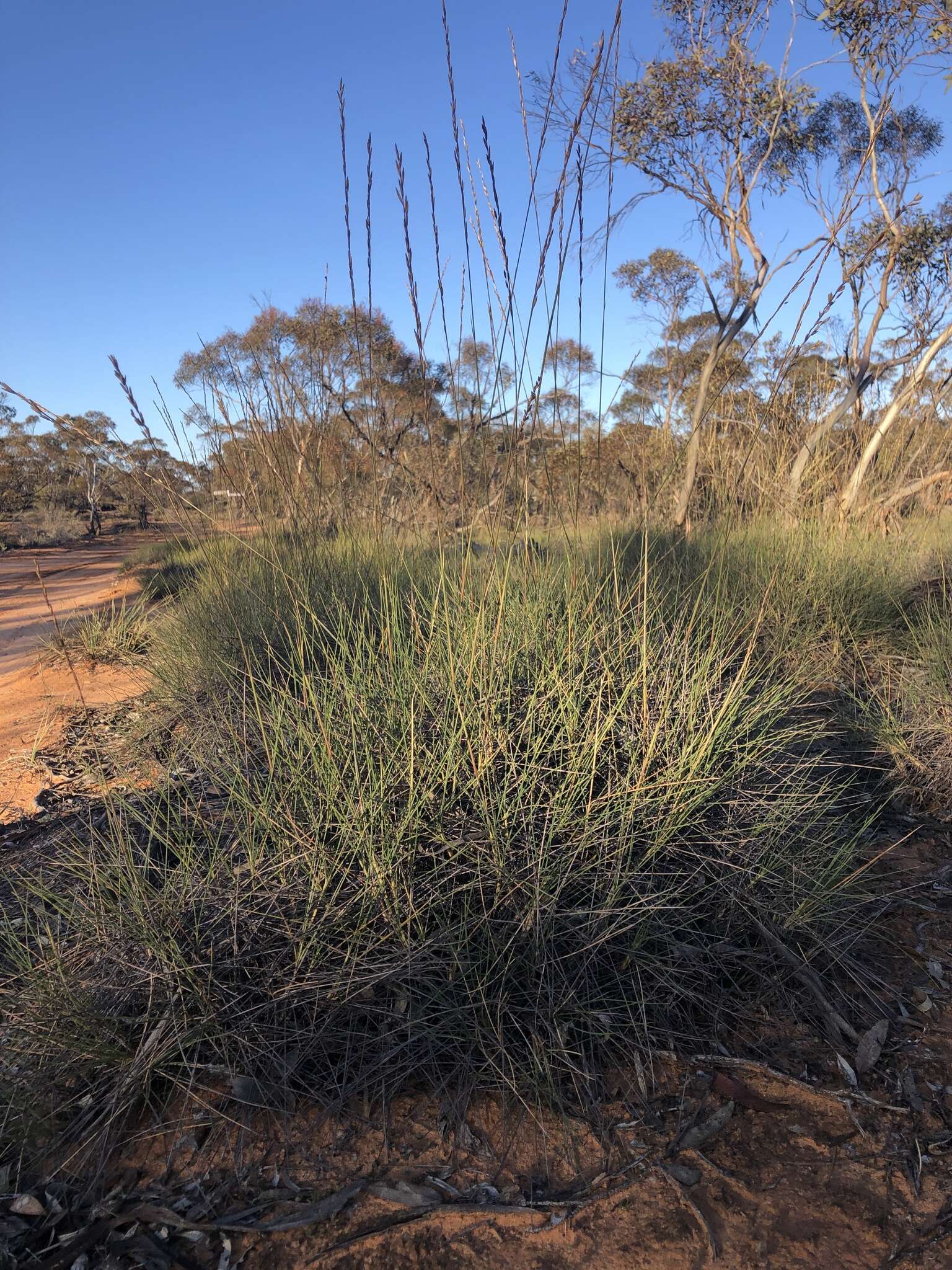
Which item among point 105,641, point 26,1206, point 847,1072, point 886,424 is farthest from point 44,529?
point 847,1072

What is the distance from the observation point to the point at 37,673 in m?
4.85

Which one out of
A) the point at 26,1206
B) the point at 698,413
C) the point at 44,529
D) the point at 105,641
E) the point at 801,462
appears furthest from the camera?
the point at 44,529

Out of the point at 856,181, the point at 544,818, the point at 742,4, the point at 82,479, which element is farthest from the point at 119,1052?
the point at 82,479

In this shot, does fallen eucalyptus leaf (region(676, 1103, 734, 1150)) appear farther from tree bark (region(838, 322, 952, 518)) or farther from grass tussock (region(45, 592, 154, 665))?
grass tussock (region(45, 592, 154, 665))

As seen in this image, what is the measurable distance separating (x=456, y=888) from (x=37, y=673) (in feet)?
14.8

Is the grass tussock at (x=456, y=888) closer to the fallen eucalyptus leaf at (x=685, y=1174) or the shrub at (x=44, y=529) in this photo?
the fallen eucalyptus leaf at (x=685, y=1174)

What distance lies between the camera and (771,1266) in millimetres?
1059

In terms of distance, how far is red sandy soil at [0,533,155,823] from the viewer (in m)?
3.02

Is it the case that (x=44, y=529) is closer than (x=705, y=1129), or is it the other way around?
(x=705, y=1129)

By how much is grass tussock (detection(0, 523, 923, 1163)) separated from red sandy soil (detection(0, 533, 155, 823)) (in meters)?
0.53

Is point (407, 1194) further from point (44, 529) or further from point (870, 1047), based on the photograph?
point (44, 529)

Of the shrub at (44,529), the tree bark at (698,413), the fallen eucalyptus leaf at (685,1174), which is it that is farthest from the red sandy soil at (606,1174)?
the shrub at (44,529)

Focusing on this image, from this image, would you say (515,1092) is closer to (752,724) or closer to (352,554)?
(752,724)

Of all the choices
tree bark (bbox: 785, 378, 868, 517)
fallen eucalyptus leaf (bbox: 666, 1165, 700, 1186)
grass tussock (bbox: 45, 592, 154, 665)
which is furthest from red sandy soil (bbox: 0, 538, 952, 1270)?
grass tussock (bbox: 45, 592, 154, 665)
